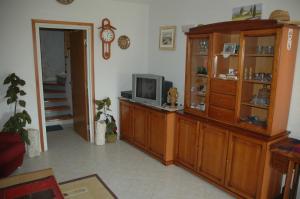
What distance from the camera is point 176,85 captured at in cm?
405

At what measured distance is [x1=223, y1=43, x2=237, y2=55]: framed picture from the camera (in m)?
2.81

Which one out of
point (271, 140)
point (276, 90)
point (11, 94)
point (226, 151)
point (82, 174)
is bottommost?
point (82, 174)

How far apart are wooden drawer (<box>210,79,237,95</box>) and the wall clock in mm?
2072

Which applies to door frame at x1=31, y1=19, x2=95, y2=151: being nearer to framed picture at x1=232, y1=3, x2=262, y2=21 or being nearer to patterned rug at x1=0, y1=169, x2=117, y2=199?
patterned rug at x1=0, y1=169, x2=117, y2=199

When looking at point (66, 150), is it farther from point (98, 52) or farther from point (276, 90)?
point (276, 90)

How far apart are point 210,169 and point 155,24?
270cm

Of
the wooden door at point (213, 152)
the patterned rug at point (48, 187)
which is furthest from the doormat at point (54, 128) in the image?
the wooden door at point (213, 152)

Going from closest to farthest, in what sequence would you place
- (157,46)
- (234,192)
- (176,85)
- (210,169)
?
(234,192)
(210,169)
(176,85)
(157,46)

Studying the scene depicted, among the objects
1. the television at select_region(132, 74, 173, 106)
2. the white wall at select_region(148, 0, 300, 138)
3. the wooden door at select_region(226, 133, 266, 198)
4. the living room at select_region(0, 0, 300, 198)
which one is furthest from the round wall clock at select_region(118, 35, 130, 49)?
the wooden door at select_region(226, 133, 266, 198)

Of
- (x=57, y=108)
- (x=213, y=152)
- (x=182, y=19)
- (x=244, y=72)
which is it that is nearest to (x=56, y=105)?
(x=57, y=108)

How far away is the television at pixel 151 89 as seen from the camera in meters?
3.68

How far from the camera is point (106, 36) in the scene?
4.21 meters

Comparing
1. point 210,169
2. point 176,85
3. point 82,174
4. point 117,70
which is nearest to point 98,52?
point 117,70

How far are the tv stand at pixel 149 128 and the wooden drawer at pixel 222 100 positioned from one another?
662 millimetres
